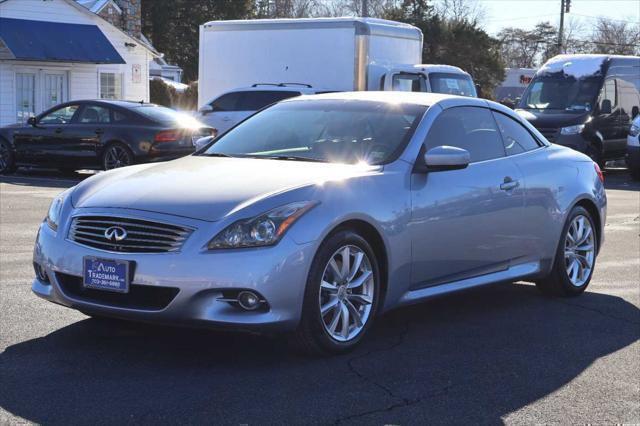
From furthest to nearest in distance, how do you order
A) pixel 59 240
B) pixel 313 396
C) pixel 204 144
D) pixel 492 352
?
pixel 204 144 → pixel 492 352 → pixel 59 240 → pixel 313 396

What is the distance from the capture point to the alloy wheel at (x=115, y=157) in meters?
18.0

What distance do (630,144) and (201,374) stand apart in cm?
1790

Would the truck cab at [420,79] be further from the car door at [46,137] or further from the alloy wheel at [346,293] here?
the alloy wheel at [346,293]

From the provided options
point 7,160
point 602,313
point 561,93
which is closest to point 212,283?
point 602,313

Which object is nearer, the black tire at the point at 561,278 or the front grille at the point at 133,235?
the front grille at the point at 133,235

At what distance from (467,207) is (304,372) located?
6.00ft

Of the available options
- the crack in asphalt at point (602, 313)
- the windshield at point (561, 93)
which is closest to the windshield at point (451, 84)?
the windshield at point (561, 93)

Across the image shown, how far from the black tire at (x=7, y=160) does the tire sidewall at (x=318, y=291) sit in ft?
47.9

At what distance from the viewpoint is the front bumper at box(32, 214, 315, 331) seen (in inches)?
210

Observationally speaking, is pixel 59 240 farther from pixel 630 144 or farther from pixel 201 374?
pixel 630 144

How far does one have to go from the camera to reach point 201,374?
17.8 ft

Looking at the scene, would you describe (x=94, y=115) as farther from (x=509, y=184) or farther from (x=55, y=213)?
(x=55, y=213)

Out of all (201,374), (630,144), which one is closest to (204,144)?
(201,374)

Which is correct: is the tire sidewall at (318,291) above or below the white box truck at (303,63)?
below
